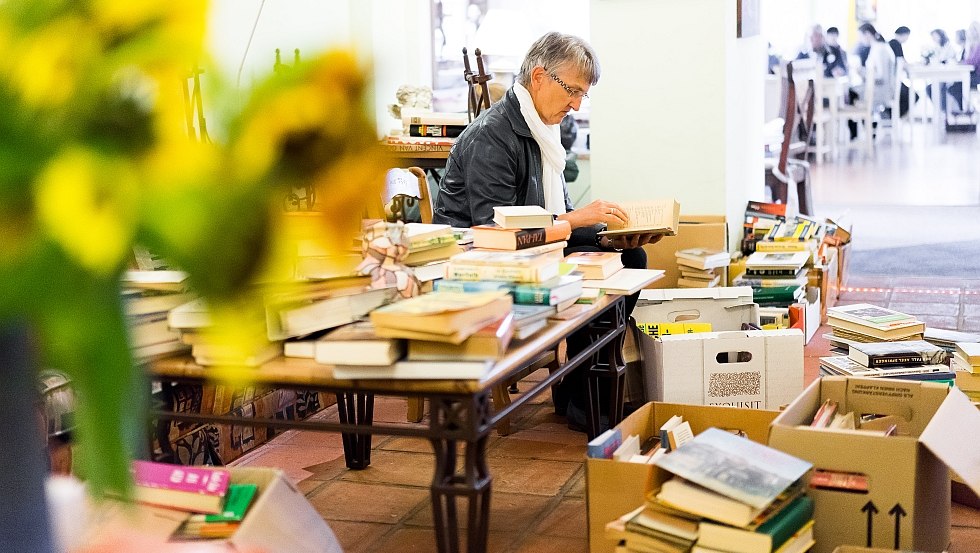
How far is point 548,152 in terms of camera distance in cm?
373

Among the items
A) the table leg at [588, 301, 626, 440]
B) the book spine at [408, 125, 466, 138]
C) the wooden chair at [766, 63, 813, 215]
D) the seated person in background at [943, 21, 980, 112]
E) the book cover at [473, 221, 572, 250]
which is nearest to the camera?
the book cover at [473, 221, 572, 250]

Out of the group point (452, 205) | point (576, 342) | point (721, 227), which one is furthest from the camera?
point (721, 227)

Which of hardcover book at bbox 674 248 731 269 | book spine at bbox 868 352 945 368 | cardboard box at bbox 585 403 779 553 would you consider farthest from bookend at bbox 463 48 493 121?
cardboard box at bbox 585 403 779 553

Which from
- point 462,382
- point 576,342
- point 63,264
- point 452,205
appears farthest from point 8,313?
point 452,205

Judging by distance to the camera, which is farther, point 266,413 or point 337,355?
point 266,413

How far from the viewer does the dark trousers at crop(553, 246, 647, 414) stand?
3.46 meters

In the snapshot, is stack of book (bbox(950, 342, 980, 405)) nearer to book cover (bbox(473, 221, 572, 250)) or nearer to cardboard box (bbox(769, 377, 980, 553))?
cardboard box (bbox(769, 377, 980, 553))

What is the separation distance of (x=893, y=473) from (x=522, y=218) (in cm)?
114

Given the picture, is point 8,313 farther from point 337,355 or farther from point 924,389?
point 924,389

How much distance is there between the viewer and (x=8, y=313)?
343 millimetres

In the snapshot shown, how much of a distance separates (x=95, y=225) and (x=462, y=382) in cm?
166

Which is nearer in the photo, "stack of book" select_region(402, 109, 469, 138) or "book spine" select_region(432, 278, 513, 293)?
"book spine" select_region(432, 278, 513, 293)

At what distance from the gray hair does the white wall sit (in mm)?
1583

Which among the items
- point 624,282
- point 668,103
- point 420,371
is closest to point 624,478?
point 420,371
